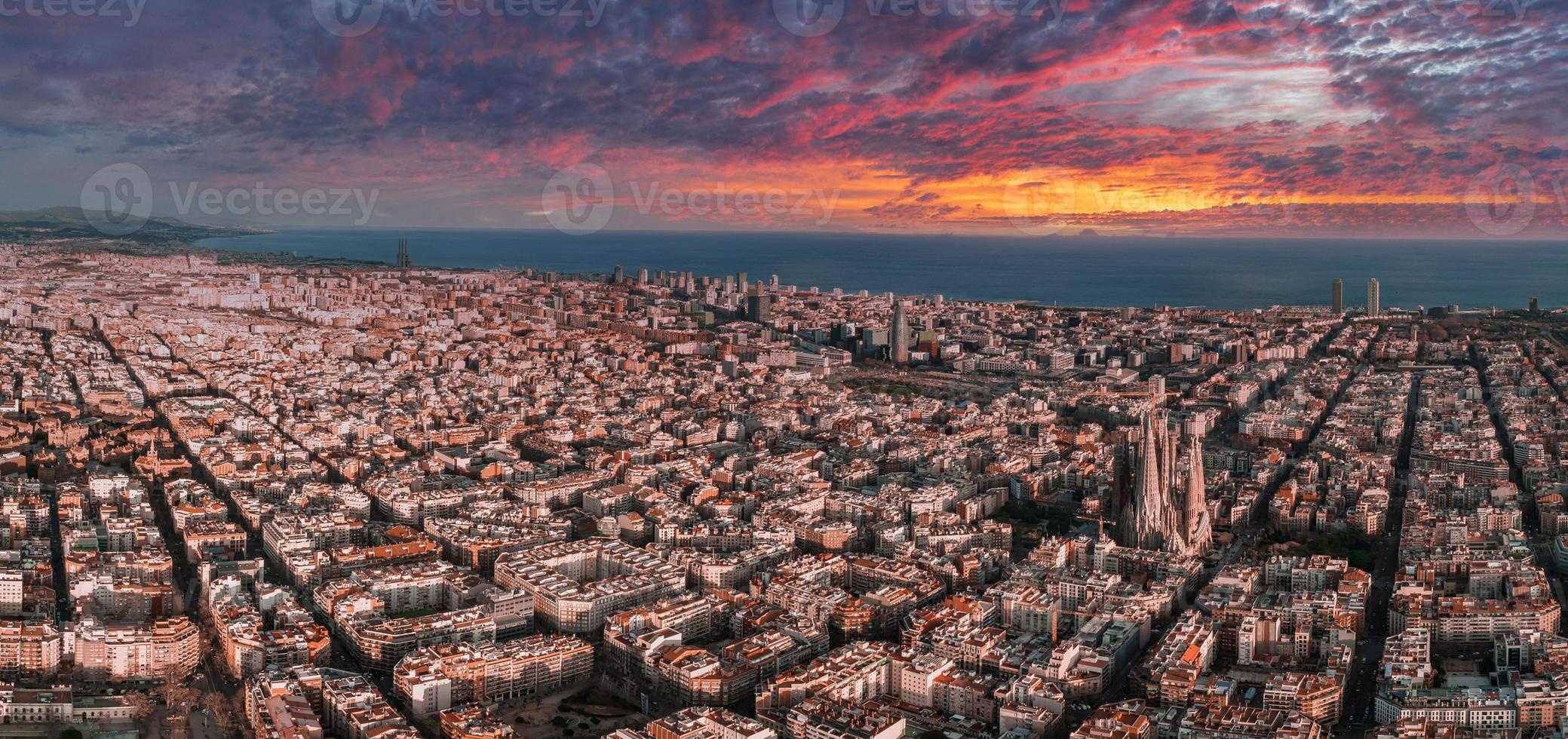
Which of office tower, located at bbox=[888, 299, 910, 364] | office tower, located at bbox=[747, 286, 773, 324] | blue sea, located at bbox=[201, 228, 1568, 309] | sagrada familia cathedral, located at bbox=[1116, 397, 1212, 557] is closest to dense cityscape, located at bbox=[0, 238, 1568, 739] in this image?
sagrada familia cathedral, located at bbox=[1116, 397, 1212, 557]

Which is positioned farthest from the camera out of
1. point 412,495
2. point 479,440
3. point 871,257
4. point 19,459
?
point 871,257

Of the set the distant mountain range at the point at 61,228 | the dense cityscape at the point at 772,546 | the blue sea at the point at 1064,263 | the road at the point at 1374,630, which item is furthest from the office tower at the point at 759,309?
the distant mountain range at the point at 61,228

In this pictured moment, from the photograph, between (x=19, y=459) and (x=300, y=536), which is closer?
(x=300, y=536)

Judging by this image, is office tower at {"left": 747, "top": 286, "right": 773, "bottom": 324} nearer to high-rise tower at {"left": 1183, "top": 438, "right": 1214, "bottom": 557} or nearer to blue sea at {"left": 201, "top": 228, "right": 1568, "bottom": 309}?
blue sea at {"left": 201, "top": 228, "right": 1568, "bottom": 309}

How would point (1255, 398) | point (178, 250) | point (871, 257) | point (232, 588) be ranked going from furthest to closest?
point (871, 257)
point (178, 250)
point (1255, 398)
point (232, 588)

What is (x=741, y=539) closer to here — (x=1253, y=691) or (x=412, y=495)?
(x=412, y=495)

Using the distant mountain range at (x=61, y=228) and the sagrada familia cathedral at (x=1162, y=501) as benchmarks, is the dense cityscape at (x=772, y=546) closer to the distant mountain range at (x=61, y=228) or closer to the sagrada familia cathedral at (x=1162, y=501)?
the sagrada familia cathedral at (x=1162, y=501)

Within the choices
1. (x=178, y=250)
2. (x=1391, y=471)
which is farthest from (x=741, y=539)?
(x=178, y=250)
